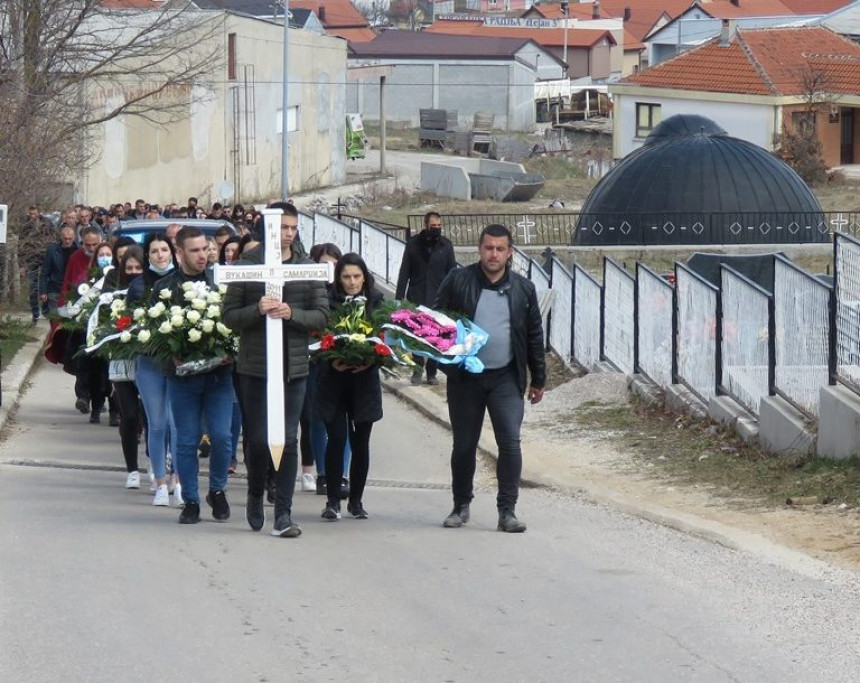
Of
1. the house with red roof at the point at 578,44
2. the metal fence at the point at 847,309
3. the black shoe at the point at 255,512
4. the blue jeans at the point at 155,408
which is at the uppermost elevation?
the house with red roof at the point at 578,44

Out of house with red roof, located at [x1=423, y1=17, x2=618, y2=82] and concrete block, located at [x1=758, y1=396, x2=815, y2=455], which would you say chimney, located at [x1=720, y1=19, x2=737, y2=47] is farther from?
concrete block, located at [x1=758, y1=396, x2=815, y2=455]

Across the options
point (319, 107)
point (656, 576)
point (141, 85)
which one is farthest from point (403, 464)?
point (319, 107)

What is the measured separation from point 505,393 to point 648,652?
9.66 ft

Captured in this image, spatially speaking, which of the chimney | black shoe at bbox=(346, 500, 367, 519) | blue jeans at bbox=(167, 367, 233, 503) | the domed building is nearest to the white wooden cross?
blue jeans at bbox=(167, 367, 233, 503)

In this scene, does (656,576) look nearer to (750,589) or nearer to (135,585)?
(750,589)

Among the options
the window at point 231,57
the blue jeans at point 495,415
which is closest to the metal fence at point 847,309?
the blue jeans at point 495,415

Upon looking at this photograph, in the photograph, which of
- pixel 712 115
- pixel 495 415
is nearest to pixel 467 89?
pixel 712 115

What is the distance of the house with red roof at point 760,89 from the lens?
67688 millimetres

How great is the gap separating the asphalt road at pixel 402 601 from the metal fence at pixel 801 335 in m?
2.14

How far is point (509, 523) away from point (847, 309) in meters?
3.19

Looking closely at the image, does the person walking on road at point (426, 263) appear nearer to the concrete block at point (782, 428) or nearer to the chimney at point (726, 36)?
the concrete block at point (782, 428)

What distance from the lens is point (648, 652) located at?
6719mm

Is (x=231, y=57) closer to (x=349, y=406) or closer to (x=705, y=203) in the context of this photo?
(x=705, y=203)

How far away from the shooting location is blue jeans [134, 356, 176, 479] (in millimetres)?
10422
